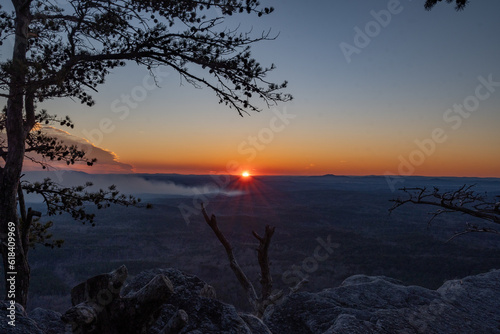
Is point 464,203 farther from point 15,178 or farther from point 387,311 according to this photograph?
point 15,178

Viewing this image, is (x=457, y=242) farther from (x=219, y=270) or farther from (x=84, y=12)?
(x=84, y=12)

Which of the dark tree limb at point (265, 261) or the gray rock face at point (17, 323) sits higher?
the gray rock face at point (17, 323)

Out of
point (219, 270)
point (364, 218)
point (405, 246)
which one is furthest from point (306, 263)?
point (364, 218)

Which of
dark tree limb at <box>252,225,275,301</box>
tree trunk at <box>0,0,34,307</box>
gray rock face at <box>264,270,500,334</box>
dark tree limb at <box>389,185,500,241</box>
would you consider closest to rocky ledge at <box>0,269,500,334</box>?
gray rock face at <box>264,270,500,334</box>

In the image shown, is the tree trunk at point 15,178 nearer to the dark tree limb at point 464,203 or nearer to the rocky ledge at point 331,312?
the rocky ledge at point 331,312

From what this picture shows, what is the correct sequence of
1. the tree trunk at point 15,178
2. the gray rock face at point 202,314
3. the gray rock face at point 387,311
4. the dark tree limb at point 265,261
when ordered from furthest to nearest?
the dark tree limb at point 265,261
the tree trunk at point 15,178
the gray rock face at point 387,311
the gray rock face at point 202,314

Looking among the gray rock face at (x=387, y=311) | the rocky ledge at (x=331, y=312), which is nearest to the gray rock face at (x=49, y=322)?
the rocky ledge at (x=331, y=312)

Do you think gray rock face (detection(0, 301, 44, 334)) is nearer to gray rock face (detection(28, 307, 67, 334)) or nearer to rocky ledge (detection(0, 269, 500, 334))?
rocky ledge (detection(0, 269, 500, 334))
